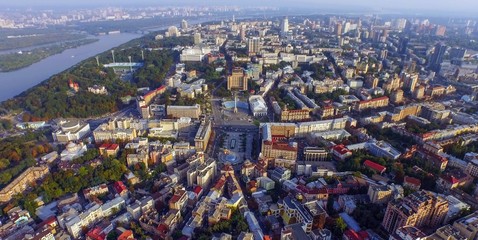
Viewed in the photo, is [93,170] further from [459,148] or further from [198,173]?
[459,148]

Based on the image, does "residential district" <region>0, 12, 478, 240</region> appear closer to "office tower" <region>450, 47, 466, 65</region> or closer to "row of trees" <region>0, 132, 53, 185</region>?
"row of trees" <region>0, 132, 53, 185</region>

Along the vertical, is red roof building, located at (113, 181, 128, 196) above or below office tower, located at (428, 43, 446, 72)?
below

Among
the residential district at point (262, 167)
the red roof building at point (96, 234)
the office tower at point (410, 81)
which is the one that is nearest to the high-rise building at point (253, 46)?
the residential district at point (262, 167)

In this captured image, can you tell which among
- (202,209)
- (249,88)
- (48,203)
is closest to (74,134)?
(48,203)

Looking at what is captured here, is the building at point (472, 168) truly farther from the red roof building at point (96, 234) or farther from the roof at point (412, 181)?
the red roof building at point (96, 234)

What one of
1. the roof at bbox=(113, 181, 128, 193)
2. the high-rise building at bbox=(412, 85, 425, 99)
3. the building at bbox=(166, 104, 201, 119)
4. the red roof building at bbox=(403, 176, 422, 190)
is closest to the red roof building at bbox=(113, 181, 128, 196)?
the roof at bbox=(113, 181, 128, 193)

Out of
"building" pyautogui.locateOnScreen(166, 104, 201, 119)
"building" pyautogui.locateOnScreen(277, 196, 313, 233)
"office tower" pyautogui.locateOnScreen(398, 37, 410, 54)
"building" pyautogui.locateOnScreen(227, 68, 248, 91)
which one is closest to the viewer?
"building" pyautogui.locateOnScreen(277, 196, 313, 233)

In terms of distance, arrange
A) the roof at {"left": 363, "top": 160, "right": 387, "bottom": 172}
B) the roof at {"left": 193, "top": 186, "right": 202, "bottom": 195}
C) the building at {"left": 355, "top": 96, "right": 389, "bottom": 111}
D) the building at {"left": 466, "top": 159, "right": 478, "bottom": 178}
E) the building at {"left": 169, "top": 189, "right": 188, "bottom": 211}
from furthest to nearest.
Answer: the building at {"left": 355, "top": 96, "right": 389, "bottom": 111} → the roof at {"left": 363, "top": 160, "right": 387, "bottom": 172} → the building at {"left": 466, "top": 159, "right": 478, "bottom": 178} → the roof at {"left": 193, "top": 186, "right": 202, "bottom": 195} → the building at {"left": 169, "top": 189, "right": 188, "bottom": 211}
